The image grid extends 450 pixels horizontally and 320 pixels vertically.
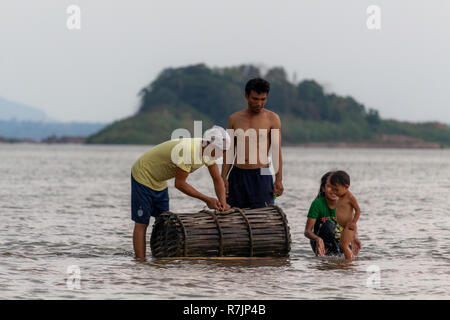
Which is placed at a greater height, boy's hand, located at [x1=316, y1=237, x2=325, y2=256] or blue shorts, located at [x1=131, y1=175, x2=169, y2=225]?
blue shorts, located at [x1=131, y1=175, x2=169, y2=225]

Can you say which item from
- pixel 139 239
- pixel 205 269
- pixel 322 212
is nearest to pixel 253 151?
pixel 322 212

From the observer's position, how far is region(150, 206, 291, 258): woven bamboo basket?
9789 millimetres

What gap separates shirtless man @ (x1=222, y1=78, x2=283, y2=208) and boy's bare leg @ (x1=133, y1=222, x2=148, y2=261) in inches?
47.9

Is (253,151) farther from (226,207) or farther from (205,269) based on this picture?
(205,269)

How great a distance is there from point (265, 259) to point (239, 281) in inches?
60.6

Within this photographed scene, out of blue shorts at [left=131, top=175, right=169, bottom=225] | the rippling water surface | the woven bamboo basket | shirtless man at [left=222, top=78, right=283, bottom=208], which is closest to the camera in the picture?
the rippling water surface

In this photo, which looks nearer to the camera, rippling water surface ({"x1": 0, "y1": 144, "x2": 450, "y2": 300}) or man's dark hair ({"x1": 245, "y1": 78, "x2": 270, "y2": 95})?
rippling water surface ({"x1": 0, "y1": 144, "x2": 450, "y2": 300})

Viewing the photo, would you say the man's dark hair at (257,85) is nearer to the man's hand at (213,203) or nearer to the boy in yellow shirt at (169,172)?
the boy in yellow shirt at (169,172)

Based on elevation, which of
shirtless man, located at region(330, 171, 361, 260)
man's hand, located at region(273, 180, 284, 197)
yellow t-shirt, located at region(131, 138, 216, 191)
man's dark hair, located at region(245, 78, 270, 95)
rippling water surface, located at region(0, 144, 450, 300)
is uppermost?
man's dark hair, located at region(245, 78, 270, 95)

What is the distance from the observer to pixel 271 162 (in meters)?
10.0

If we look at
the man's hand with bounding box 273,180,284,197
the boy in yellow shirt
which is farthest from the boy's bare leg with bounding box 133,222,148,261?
the man's hand with bounding box 273,180,284,197

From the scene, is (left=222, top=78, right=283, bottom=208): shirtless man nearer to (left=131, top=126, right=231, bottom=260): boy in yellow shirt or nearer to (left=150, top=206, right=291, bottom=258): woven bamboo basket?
(left=150, top=206, right=291, bottom=258): woven bamboo basket
